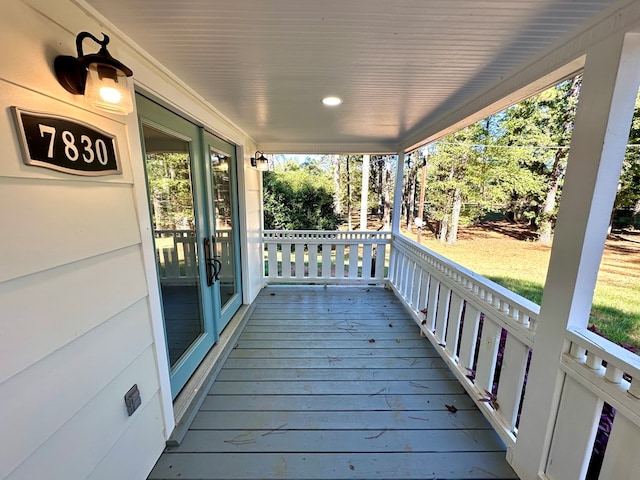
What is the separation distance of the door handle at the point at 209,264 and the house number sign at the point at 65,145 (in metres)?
1.15

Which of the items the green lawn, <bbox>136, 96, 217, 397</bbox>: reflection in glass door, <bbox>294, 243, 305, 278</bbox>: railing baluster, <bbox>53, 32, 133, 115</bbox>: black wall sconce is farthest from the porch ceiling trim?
<bbox>294, 243, 305, 278</bbox>: railing baluster

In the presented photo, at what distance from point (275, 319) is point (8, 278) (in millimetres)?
2521

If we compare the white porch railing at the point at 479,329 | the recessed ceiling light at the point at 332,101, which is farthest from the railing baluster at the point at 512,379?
the recessed ceiling light at the point at 332,101

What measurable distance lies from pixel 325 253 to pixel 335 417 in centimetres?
255

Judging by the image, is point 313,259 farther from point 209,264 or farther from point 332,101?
point 332,101

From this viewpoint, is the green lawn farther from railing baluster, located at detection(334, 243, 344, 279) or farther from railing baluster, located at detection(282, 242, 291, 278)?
railing baluster, located at detection(282, 242, 291, 278)

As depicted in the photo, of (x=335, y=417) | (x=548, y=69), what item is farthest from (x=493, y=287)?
(x=335, y=417)

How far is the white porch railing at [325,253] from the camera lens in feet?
13.4

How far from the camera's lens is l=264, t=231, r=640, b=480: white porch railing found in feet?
3.11

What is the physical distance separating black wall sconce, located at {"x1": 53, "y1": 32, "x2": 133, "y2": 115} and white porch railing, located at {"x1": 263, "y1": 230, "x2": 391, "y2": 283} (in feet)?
10.4

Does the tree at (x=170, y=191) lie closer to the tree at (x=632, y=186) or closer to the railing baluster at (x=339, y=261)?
the railing baluster at (x=339, y=261)

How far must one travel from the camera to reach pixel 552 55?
48.5 inches

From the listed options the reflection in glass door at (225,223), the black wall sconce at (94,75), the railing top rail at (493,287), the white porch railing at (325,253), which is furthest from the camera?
the white porch railing at (325,253)

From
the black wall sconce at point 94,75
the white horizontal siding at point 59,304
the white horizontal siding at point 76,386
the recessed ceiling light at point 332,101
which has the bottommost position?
the white horizontal siding at point 76,386
